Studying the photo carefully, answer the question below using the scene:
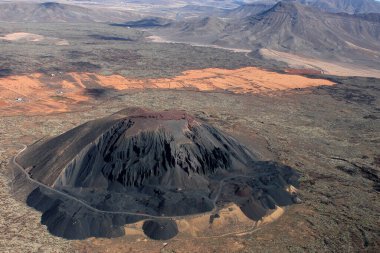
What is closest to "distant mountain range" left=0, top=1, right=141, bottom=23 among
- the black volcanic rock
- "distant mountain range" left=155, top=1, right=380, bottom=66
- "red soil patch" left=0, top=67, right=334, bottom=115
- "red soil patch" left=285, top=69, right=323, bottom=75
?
"distant mountain range" left=155, top=1, right=380, bottom=66

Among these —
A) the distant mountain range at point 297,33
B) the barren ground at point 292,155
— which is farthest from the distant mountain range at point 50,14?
the barren ground at point 292,155

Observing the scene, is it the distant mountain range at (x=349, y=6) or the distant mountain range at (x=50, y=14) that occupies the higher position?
the distant mountain range at (x=349, y=6)

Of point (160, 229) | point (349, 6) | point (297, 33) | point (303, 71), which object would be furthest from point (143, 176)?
point (349, 6)

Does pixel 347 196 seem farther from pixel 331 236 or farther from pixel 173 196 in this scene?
pixel 173 196

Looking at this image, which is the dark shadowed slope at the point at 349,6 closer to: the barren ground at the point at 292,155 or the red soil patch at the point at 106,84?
the red soil patch at the point at 106,84

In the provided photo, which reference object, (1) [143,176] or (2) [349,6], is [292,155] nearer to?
(1) [143,176]

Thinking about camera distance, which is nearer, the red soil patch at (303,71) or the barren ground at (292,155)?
the barren ground at (292,155)
